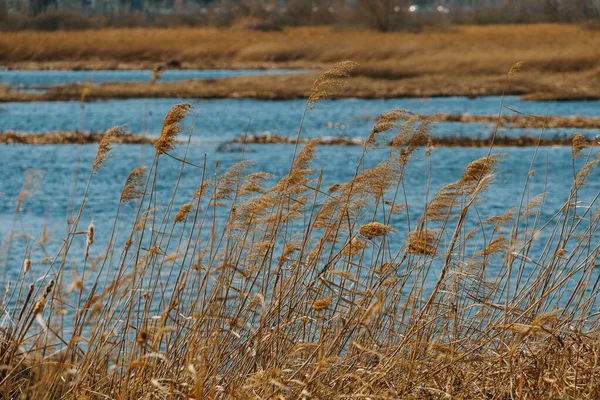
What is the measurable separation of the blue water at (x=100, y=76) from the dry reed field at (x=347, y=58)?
1.58 m

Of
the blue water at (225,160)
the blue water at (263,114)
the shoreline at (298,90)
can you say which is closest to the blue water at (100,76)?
the shoreline at (298,90)

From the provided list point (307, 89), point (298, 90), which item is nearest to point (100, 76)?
point (298, 90)

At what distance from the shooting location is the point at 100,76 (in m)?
44.2

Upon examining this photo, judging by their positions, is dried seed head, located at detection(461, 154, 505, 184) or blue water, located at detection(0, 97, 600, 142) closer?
dried seed head, located at detection(461, 154, 505, 184)

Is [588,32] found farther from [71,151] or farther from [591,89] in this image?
[71,151]

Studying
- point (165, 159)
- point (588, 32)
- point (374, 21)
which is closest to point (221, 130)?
point (165, 159)

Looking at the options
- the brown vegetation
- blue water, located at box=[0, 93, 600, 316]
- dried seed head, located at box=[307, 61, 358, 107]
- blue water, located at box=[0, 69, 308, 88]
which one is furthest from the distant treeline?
dried seed head, located at box=[307, 61, 358, 107]

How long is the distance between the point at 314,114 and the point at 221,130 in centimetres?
606

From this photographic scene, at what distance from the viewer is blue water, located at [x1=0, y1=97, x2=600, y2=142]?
25406 mm

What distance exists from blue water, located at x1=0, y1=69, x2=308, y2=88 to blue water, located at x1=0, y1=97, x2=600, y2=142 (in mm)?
6119

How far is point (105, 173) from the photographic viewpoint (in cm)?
1944

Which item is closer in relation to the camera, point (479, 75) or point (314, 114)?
point (314, 114)

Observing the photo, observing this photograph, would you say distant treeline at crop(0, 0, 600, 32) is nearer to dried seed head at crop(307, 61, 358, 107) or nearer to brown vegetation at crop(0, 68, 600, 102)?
brown vegetation at crop(0, 68, 600, 102)

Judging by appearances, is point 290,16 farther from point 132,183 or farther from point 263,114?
point 132,183
